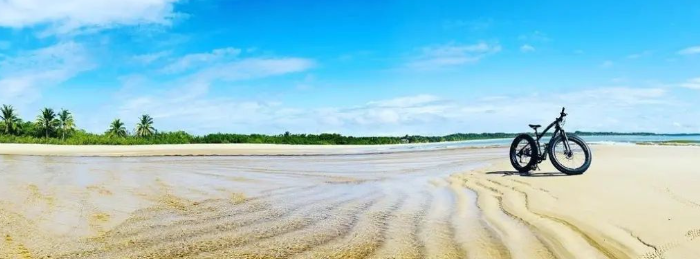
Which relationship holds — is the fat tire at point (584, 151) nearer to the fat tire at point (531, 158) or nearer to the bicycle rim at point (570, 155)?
the bicycle rim at point (570, 155)

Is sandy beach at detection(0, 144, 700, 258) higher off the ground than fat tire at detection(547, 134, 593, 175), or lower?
lower

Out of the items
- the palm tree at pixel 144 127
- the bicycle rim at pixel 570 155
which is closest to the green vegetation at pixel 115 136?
the palm tree at pixel 144 127

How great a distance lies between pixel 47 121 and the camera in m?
80.5

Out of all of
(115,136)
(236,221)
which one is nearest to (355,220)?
(236,221)

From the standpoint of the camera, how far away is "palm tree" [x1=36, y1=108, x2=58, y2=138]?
80.1 m

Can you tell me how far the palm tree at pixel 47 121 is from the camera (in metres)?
80.1

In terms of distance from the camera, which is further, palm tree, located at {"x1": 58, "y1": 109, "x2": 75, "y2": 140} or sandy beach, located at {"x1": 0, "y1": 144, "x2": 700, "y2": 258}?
palm tree, located at {"x1": 58, "y1": 109, "x2": 75, "y2": 140}

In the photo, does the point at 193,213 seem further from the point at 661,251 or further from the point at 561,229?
the point at 661,251

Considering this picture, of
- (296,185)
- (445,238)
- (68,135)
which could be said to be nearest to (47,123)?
(68,135)

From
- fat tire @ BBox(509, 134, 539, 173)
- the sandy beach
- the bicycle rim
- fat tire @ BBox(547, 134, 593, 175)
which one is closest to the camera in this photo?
the sandy beach

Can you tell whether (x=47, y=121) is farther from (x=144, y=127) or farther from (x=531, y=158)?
(x=531, y=158)

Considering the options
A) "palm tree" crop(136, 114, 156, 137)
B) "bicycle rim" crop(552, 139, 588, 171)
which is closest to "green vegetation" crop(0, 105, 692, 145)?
"palm tree" crop(136, 114, 156, 137)

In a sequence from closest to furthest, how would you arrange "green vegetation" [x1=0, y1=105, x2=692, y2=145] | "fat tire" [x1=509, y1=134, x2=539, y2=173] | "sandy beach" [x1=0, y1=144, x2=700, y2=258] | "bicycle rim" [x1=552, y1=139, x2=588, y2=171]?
"sandy beach" [x1=0, y1=144, x2=700, y2=258], "bicycle rim" [x1=552, y1=139, x2=588, y2=171], "fat tire" [x1=509, y1=134, x2=539, y2=173], "green vegetation" [x1=0, y1=105, x2=692, y2=145]

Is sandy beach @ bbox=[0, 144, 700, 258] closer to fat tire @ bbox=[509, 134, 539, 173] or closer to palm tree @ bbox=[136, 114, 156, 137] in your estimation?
fat tire @ bbox=[509, 134, 539, 173]
